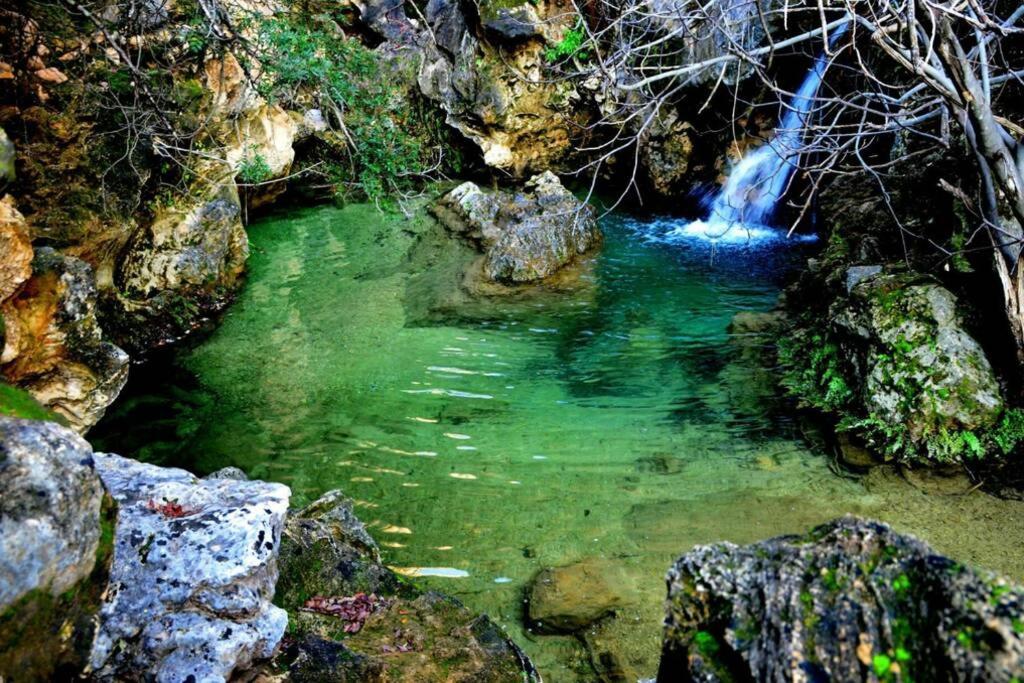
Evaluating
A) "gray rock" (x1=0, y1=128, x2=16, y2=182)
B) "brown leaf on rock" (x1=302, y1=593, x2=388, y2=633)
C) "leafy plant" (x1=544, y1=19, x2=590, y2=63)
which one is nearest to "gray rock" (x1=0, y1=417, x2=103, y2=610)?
"brown leaf on rock" (x1=302, y1=593, x2=388, y2=633)

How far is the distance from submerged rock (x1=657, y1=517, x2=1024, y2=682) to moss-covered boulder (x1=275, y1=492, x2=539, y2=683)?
5.03ft

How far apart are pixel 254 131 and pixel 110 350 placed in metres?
6.52

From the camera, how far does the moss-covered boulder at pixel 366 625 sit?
323cm

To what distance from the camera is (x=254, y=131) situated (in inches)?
466

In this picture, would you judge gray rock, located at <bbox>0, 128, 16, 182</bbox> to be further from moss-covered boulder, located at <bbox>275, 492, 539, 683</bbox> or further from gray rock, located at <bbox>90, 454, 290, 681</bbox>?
moss-covered boulder, located at <bbox>275, 492, 539, 683</bbox>

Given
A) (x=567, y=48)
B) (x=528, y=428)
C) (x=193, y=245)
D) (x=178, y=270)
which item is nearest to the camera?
(x=528, y=428)

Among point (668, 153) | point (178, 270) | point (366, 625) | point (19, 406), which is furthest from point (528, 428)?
point (668, 153)

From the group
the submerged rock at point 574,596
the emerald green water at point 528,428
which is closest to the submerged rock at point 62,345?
the emerald green water at point 528,428

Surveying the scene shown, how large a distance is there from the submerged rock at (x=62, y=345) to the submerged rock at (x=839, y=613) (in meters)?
5.88

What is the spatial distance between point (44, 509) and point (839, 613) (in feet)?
8.24

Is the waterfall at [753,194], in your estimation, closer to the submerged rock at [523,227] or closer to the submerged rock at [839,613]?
the submerged rock at [523,227]

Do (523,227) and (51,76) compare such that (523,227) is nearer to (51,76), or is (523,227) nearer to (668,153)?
(668,153)

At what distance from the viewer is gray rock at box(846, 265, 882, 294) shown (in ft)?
23.0

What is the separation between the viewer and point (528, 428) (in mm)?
6820
